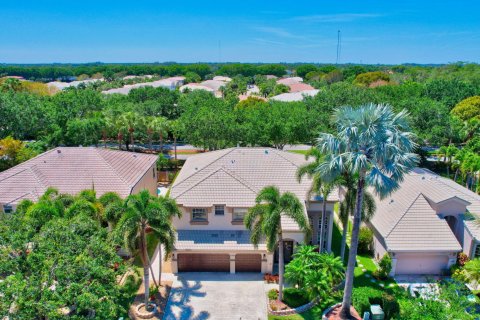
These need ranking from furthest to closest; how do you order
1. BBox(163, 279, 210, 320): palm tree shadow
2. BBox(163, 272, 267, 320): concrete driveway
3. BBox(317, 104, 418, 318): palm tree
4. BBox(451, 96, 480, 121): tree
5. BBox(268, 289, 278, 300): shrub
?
BBox(451, 96, 480, 121): tree
BBox(268, 289, 278, 300): shrub
BBox(163, 272, 267, 320): concrete driveway
BBox(163, 279, 210, 320): palm tree shadow
BBox(317, 104, 418, 318): palm tree

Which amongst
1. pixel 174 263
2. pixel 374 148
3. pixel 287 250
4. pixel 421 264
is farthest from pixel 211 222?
pixel 421 264

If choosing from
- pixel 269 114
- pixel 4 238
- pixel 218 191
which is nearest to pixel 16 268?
pixel 4 238

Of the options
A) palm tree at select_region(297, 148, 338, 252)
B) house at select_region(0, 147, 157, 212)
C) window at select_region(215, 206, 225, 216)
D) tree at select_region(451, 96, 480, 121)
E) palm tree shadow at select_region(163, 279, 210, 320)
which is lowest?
palm tree shadow at select_region(163, 279, 210, 320)

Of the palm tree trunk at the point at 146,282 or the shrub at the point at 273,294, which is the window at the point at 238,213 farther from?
A: the palm tree trunk at the point at 146,282

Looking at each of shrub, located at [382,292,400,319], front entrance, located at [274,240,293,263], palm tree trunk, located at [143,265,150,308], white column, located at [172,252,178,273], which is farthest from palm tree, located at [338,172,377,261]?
palm tree trunk, located at [143,265,150,308]

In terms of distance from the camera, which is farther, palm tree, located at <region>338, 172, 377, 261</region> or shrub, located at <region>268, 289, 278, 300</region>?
shrub, located at <region>268, 289, 278, 300</region>

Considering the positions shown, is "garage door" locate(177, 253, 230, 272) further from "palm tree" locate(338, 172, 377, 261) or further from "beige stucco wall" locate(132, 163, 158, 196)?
"palm tree" locate(338, 172, 377, 261)

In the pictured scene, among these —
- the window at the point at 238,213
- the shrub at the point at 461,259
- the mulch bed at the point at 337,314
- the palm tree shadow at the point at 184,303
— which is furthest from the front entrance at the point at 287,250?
the shrub at the point at 461,259
